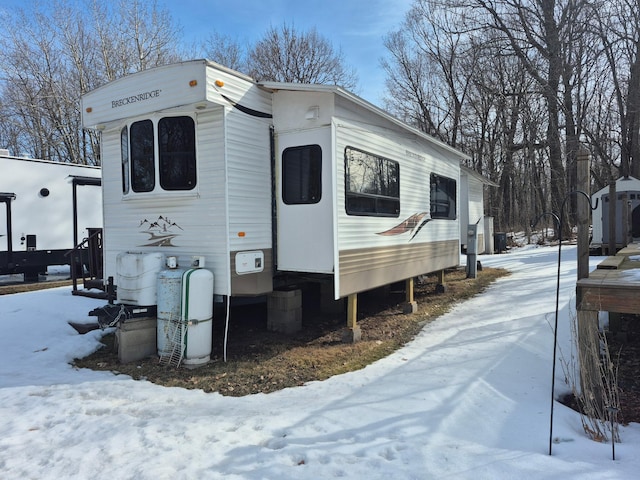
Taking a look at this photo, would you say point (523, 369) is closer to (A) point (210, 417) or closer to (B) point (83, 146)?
(A) point (210, 417)

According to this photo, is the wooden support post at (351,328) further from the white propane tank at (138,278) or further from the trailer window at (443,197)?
the trailer window at (443,197)

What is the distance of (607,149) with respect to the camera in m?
23.6

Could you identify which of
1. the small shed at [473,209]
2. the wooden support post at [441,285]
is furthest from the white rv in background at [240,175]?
the small shed at [473,209]

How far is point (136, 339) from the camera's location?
203 inches

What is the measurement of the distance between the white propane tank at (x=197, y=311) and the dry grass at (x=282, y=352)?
0.17 m

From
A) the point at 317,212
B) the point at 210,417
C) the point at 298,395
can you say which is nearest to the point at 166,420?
the point at 210,417

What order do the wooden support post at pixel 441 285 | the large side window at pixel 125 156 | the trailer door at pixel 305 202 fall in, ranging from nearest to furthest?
the trailer door at pixel 305 202 → the large side window at pixel 125 156 → the wooden support post at pixel 441 285

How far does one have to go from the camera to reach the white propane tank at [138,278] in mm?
5055

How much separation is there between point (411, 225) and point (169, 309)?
4.17 m

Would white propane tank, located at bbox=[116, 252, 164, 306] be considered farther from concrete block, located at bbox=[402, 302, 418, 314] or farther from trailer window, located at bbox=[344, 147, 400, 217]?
concrete block, located at bbox=[402, 302, 418, 314]

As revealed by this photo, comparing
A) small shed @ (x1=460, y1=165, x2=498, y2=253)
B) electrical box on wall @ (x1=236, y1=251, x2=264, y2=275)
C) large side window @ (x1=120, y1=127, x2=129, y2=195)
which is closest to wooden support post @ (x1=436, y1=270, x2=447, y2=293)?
small shed @ (x1=460, y1=165, x2=498, y2=253)

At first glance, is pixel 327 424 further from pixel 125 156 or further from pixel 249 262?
pixel 125 156

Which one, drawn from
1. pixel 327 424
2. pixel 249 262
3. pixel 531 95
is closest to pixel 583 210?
pixel 327 424

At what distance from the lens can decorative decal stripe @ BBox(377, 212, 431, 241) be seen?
675 cm
